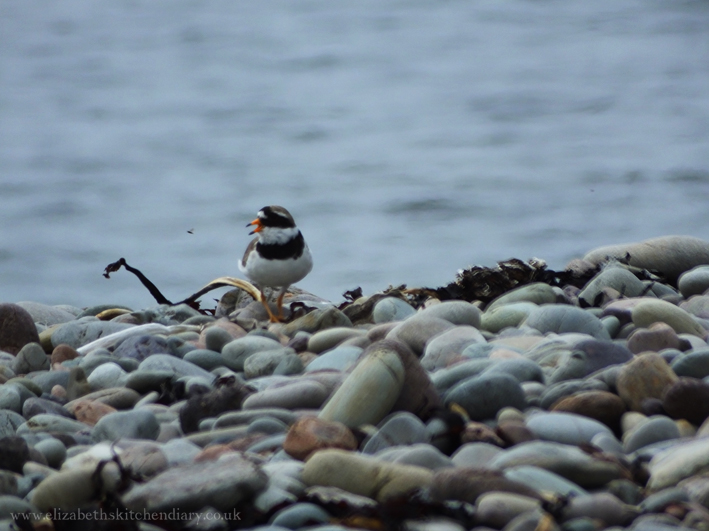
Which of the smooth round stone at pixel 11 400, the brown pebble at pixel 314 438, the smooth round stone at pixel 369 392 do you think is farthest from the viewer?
the smooth round stone at pixel 11 400

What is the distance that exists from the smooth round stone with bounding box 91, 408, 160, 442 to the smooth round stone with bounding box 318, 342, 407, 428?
2.04 feet

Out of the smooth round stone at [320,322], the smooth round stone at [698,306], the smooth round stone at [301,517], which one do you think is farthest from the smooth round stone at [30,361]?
the smooth round stone at [698,306]

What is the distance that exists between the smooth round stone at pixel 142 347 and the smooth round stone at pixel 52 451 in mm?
1187

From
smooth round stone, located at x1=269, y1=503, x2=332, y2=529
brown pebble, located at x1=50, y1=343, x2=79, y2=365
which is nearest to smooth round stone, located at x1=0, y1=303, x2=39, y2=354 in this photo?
brown pebble, located at x1=50, y1=343, x2=79, y2=365

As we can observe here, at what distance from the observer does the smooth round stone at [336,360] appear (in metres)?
3.63

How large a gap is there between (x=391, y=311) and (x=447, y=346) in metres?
1.02

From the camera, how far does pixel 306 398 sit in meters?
3.22

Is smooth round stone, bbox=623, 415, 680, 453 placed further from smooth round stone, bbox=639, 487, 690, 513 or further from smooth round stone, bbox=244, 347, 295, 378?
smooth round stone, bbox=244, 347, 295, 378

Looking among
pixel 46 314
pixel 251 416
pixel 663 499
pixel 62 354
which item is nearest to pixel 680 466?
pixel 663 499

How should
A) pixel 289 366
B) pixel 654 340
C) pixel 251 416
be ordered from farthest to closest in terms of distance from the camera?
1. pixel 289 366
2. pixel 654 340
3. pixel 251 416

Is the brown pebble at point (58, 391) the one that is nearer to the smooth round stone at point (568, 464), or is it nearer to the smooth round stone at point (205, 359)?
the smooth round stone at point (205, 359)

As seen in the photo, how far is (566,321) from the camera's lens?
3.93m

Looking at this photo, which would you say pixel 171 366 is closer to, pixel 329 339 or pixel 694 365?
pixel 329 339

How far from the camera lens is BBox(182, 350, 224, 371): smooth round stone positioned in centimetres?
405
